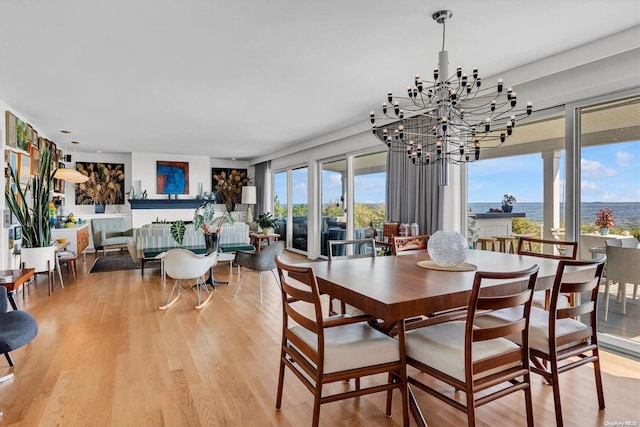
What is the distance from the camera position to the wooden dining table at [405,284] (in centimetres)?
162

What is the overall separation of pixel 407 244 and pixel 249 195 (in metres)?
7.33

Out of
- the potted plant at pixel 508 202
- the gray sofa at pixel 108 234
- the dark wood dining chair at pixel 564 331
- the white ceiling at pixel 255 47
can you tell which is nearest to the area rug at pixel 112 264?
the gray sofa at pixel 108 234

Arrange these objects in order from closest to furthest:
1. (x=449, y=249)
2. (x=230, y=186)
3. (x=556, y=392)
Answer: (x=556, y=392) < (x=449, y=249) < (x=230, y=186)

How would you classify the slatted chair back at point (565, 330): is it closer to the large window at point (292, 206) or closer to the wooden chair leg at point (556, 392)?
the wooden chair leg at point (556, 392)

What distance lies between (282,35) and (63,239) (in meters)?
5.41

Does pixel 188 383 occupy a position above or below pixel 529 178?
below

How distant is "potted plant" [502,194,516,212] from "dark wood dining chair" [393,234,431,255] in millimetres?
1132

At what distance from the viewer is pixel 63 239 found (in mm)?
5973

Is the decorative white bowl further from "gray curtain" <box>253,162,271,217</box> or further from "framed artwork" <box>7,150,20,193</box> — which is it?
"gray curtain" <box>253,162,271,217</box>

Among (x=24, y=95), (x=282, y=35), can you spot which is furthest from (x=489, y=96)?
(x=24, y=95)

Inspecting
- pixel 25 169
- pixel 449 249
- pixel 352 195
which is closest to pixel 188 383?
pixel 449 249

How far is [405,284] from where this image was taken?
191 cm

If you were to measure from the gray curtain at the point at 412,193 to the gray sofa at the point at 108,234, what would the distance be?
220 inches

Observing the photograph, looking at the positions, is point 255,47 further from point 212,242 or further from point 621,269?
point 621,269
